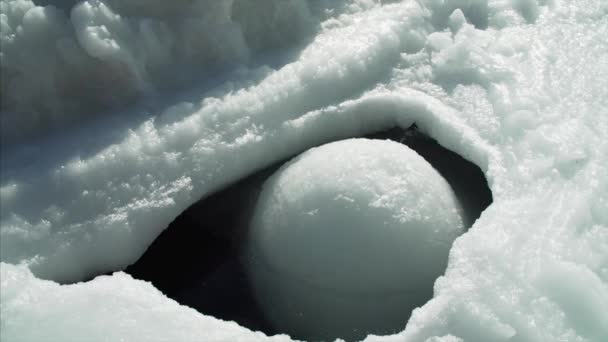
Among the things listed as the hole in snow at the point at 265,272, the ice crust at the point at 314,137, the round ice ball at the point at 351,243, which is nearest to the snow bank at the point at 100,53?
the ice crust at the point at 314,137

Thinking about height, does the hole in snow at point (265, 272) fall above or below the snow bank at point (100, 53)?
→ below

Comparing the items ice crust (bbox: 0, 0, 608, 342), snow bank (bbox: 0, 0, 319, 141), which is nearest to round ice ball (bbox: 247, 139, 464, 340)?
ice crust (bbox: 0, 0, 608, 342)

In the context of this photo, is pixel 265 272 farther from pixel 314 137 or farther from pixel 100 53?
pixel 100 53

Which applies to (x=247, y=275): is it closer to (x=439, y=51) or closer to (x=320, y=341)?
(x=320, y=341)

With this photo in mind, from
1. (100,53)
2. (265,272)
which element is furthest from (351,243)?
(100,53)

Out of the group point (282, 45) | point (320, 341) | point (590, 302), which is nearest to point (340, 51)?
point (282, 45)

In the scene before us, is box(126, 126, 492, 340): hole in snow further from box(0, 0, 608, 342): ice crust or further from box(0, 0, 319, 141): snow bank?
box(0, 0, 319, 141): snow bank

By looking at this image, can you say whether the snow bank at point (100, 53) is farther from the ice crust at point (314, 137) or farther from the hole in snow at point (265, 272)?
→ the hole in snow at point (265, 272)

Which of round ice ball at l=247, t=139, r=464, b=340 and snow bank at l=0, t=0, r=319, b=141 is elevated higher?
snow bank at l=0, t=0, r=319, b=141
